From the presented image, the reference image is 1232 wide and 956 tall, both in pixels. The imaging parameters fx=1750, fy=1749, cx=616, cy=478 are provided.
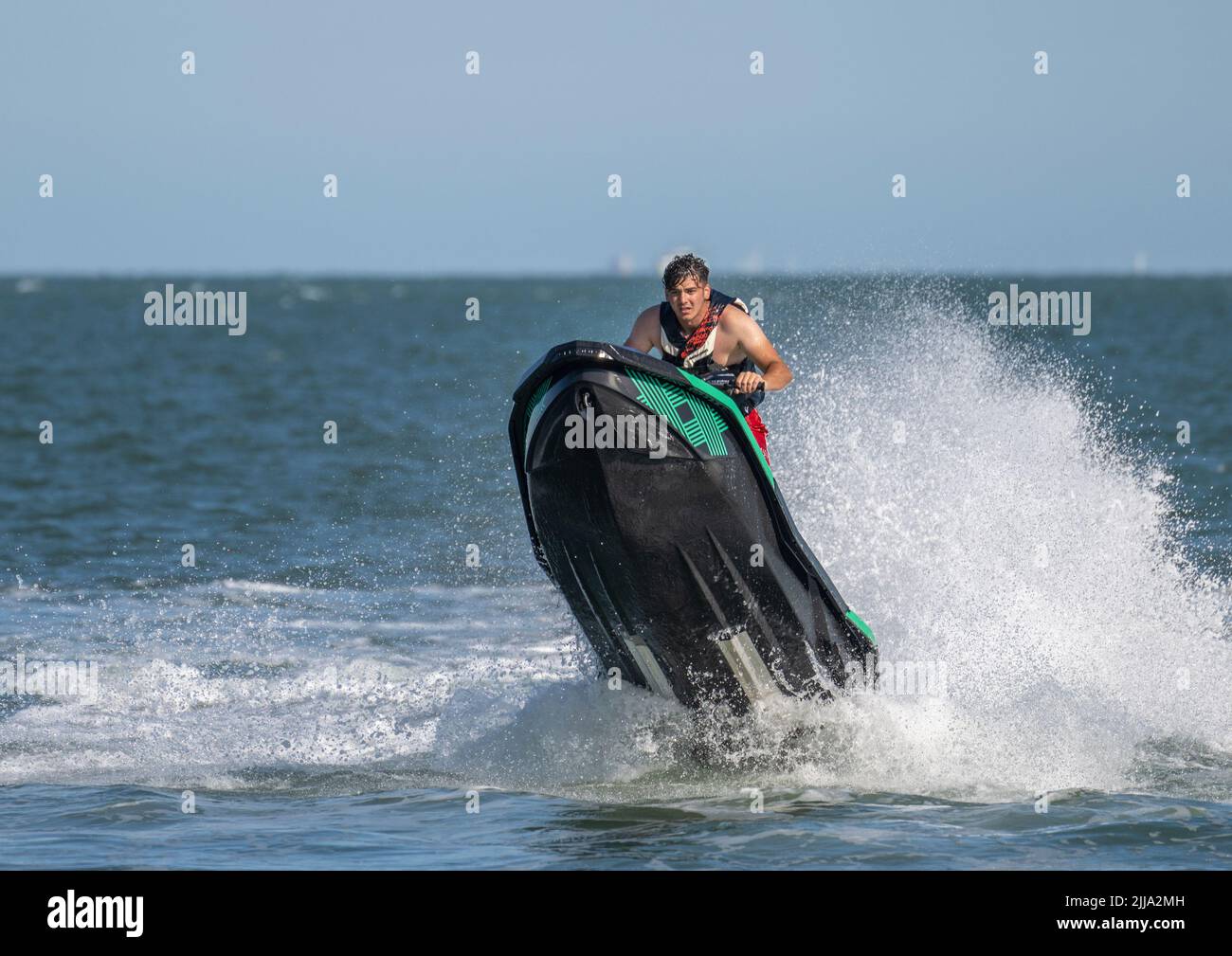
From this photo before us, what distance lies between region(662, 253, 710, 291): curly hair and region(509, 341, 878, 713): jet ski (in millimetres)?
490

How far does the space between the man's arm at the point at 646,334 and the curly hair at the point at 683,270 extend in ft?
0.79

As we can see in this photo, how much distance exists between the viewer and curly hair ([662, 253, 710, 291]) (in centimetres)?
773

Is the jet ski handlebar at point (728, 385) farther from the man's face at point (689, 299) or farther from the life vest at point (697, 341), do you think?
the man's face at point (689, 299)

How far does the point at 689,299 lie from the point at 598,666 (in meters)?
1.94

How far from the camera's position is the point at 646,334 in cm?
802

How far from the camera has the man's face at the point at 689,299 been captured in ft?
25.4

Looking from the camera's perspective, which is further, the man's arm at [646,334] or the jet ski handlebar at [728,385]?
the man's arm at [646,334]

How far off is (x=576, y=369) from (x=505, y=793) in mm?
1918

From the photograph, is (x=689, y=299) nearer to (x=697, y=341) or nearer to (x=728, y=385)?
(x=697, y=341)

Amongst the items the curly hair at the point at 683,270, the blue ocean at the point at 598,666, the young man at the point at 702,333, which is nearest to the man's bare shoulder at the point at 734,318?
the young man at the point at 702,333

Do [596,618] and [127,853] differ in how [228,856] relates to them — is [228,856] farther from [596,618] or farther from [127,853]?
[596,618]

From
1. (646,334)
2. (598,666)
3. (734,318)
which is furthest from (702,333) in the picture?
(598,666)

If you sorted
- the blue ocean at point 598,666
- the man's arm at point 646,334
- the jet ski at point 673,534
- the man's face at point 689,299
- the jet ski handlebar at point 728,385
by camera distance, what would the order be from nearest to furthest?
the blue ocean at point 598,666, the jet ski at point 673,534, the jet ski handlebar at point 728,385, the man's face at point 689,299, the man's arm at point 646,334
